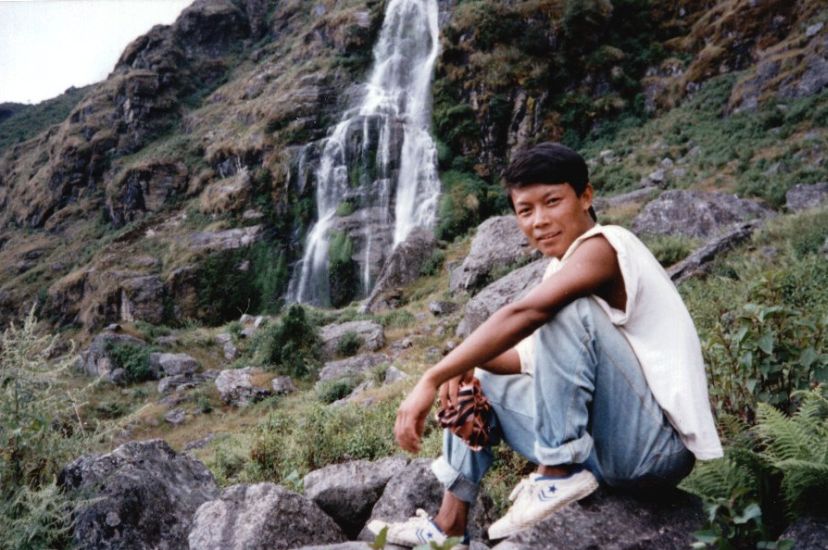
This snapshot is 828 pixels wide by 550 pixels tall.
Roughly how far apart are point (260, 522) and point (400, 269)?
1949 cm

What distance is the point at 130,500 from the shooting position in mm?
3053

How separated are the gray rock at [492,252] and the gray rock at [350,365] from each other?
12.8 ft

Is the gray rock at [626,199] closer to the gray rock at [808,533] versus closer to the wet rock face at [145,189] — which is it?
the gray rock at [808,533]

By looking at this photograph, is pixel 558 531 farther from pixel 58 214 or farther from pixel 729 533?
pixel 58 214

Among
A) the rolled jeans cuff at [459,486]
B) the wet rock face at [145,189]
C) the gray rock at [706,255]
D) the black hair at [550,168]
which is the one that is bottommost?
the gray rock at [706,255]

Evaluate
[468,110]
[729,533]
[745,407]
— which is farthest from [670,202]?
[468,110]

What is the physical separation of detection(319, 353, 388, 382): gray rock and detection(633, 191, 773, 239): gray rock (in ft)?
27.8

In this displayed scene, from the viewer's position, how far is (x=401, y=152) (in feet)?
104

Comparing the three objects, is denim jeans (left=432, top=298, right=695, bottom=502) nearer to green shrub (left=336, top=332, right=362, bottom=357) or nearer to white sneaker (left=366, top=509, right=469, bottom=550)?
white sneaker (left=366, top=509, right=469, bottom=550)

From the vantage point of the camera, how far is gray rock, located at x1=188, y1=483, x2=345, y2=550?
2.59m

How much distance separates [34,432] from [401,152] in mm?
29871

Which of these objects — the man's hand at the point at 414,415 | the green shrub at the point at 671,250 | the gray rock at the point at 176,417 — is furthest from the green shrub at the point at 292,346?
the man's hand at the point at 414,415

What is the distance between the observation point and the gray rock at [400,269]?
2117cm

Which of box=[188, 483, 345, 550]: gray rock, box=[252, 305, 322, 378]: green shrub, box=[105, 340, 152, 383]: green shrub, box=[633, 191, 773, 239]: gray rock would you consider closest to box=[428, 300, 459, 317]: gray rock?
box=[252, 305, 322, 378]: green shrub
